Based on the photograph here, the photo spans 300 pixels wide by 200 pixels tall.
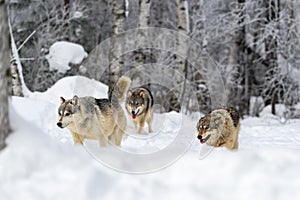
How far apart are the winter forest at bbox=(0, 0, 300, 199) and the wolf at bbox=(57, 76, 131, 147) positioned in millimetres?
575

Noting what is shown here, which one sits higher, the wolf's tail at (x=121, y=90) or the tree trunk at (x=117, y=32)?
the tree trunk at (x=117, y=32)

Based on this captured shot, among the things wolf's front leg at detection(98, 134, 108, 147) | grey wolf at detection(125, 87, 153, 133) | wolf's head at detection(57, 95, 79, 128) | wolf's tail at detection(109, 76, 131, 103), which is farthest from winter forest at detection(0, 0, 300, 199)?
wolf's tail at detection(109, 76, 131, 103)

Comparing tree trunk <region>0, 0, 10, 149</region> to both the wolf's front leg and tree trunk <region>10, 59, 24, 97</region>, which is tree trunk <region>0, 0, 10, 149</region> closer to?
the wolf's front leg

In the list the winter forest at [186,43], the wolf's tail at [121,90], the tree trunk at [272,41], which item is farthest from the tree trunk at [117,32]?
the tree trunk at [272,41]

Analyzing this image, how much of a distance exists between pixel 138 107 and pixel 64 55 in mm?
9089

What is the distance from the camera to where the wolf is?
461cm

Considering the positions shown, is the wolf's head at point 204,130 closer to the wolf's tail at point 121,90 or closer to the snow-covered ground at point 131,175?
the snow-covered ground at point 131,175

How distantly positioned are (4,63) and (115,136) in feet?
6.98

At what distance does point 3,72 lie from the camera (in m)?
3.09

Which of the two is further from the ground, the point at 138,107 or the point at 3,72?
the point at 3,72

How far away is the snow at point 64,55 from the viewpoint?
15.1 metres

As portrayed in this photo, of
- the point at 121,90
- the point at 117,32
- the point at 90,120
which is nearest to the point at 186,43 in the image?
the point at 117,32

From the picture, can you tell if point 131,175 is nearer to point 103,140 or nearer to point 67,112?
point 103,140

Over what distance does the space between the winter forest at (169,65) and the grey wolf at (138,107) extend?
0.48 metres
